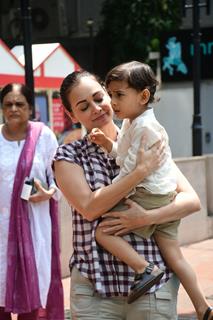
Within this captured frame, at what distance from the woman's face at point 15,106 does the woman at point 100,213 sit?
156 cm

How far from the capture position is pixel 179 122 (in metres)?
14.0

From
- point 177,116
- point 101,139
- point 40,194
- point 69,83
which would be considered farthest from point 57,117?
point 101,139

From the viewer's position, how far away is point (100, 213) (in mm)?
2477

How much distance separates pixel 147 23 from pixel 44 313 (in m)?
15.4

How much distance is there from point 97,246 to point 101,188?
0.73ft

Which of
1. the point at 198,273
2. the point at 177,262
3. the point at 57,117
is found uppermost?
the point at 177,262

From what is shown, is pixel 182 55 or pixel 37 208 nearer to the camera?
pixel 37 208

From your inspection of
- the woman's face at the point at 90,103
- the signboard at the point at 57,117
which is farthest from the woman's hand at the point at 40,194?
the signboard at the point at 57,117

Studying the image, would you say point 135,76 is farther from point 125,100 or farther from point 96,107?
point 96,107

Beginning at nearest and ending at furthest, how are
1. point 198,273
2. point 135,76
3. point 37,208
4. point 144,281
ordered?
1. point 144,281
2. point 135,76
3. point 37,208
4. point 198,273

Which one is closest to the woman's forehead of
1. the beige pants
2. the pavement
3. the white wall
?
the beige pants

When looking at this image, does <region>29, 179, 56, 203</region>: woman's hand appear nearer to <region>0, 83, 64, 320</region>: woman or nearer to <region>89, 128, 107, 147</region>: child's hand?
<region>0, 83, 64, 320</region>: woman

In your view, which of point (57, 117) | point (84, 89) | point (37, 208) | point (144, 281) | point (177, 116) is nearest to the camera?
point (144, 281)

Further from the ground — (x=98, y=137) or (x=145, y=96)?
(x=145, y=96)
